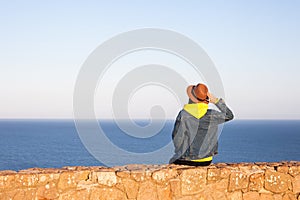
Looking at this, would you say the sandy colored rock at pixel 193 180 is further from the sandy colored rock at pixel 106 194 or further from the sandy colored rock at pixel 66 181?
the sandy colored rock at pixel 66 181

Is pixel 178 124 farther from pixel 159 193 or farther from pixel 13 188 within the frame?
pixel 13 188

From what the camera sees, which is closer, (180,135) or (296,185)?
(180,135)

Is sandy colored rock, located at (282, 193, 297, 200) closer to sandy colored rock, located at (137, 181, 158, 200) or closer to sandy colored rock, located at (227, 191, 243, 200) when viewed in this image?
sandy colored rock, located at (227, 191, 243, 200)

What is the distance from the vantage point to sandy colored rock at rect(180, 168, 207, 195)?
469 cm

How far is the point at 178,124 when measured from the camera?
4715 millimetres

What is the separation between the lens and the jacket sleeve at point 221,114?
187 inches

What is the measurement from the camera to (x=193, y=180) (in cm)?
471

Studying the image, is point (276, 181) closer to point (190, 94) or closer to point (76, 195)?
point (190, 94)

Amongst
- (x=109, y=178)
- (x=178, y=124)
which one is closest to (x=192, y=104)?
(x=178, y=124)

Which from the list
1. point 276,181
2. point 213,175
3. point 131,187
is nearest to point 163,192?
point 131,187

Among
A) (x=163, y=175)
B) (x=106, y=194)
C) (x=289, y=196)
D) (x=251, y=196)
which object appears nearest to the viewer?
(x=106, y=194)

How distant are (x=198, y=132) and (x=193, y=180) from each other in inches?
22.2

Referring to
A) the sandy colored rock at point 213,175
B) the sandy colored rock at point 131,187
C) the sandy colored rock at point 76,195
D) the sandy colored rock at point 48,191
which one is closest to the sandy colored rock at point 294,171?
the sandy colored rock at point 213,175

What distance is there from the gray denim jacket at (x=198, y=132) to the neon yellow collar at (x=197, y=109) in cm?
3
